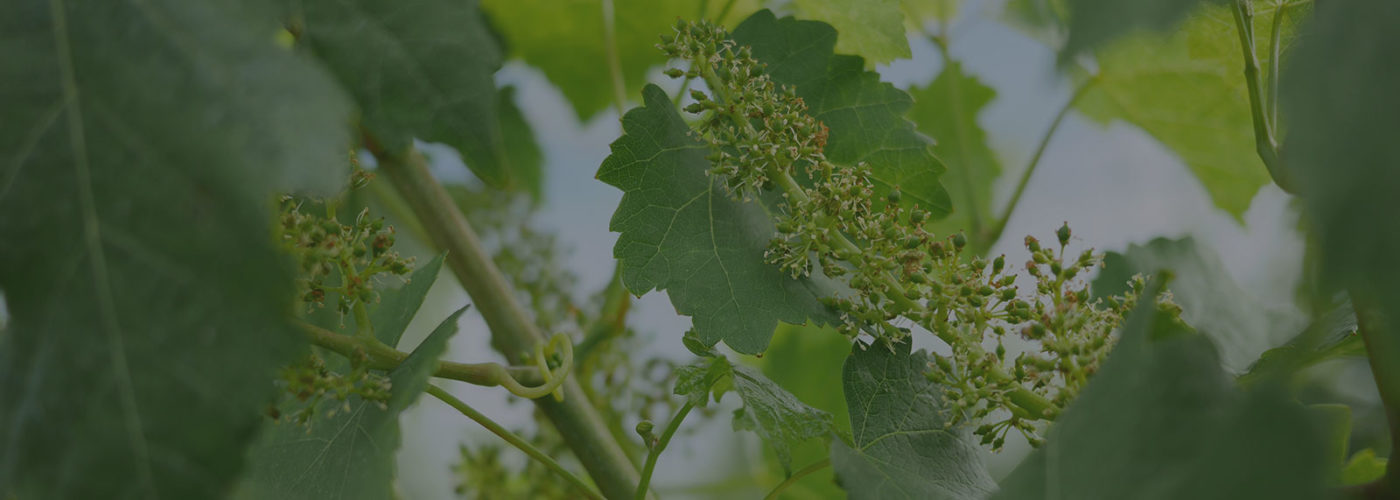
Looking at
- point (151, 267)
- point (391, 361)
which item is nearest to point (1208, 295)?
point (391, 361)

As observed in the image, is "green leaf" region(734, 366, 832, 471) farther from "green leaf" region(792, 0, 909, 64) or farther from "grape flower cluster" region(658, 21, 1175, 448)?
"green leaf" region(792, 0, 909, 64)

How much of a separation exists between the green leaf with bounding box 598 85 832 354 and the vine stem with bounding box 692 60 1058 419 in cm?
5

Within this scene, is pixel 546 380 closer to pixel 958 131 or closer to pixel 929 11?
pixel 958 131

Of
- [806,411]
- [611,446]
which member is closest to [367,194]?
[611,446]

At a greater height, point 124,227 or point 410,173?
point 410,173

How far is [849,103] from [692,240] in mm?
164

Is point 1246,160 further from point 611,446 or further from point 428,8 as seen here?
point 428,8

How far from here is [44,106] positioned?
14.4 inches

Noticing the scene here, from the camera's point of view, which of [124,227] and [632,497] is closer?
[124,227]

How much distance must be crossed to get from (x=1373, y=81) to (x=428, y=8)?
1.18 ft

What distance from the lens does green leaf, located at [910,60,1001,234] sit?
1.12 m

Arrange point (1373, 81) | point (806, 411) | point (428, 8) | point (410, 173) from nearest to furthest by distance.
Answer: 1. point (1373, 81)
2. point (428, 8)
3. point (806, 411)
4. point (410, 173)

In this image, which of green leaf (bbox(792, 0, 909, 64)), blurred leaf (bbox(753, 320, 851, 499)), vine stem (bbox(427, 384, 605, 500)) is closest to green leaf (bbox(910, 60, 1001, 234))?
blurred leaf (bbox(753, 320, 851, 499))

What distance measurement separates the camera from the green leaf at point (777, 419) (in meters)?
0.55
